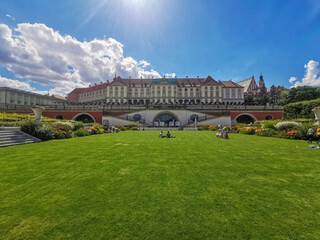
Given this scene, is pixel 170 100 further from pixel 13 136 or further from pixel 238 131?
pixel 13 136

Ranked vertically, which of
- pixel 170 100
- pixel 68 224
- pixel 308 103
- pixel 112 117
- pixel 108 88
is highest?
pixel 108 88

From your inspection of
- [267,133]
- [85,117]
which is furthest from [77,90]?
[267,133]

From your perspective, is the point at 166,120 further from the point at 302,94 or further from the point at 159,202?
the point at 302,94

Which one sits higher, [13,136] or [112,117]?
[112,117]

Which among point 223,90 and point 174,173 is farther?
point 223,90

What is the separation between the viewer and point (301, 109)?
1035 inches

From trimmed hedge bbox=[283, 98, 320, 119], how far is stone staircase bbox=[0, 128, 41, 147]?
3738 centimetres

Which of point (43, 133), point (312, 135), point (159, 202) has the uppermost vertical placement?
point (312, 135)

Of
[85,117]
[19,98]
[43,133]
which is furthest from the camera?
[19,98]

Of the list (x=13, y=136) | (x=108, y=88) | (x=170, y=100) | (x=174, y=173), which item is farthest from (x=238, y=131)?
(x=108, y=88)

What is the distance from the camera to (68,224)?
7.70ft

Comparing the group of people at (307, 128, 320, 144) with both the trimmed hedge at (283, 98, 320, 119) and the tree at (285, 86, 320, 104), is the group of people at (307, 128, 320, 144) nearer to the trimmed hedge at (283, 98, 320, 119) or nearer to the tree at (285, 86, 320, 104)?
the trimmed hedge at (283, 98, 320, 119)

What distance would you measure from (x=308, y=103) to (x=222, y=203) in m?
33.0

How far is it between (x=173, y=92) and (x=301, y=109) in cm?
4803
